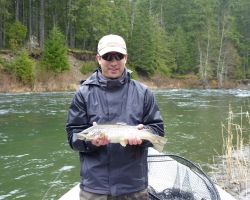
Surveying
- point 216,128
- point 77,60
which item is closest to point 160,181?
point 216,128

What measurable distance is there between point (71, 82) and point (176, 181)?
1039 inches

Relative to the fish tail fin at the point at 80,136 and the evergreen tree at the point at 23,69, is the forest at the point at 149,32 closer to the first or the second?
the evergreen tree at the point at 23,69

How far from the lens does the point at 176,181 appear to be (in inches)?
174

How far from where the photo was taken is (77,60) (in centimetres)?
3828

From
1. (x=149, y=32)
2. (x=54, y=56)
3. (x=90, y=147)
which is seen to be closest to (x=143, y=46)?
(x=149, y=32)

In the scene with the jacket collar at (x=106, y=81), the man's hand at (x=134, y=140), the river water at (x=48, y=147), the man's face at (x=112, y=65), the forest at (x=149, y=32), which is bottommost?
the river water at (x=48, y=147)

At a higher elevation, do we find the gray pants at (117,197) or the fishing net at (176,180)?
the gray pants at (117,197)

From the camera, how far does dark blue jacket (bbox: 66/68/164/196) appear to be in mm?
2465

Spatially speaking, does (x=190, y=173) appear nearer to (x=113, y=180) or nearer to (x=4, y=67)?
(x=113, y=180)

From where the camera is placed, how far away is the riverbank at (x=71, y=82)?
2558cm

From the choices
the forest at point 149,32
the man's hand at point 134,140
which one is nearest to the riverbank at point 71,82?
the forest at point 149,32

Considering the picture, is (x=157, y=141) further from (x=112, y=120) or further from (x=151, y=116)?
(x=112, y=120)

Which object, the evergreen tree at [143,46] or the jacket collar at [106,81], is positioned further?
the evergreen tree at [143,46]

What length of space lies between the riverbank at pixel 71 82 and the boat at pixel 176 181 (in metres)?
22.0
